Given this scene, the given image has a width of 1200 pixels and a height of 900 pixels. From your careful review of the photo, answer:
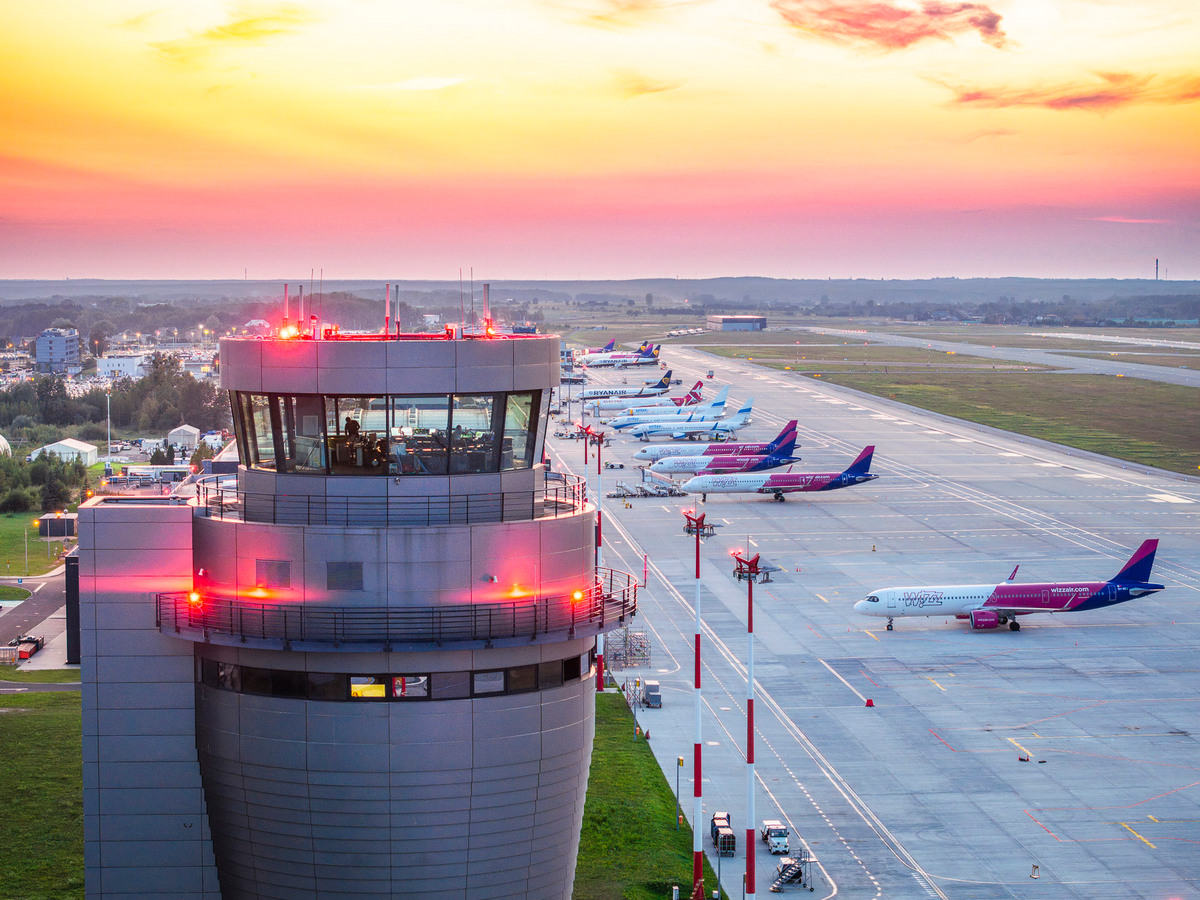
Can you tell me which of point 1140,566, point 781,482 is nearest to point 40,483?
point 781,482

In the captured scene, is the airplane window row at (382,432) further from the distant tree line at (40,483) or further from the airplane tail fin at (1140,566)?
the distant tree line at (40,483)

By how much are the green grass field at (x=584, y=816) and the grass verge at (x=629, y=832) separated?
0.04 metres

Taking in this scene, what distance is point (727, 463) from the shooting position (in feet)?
453

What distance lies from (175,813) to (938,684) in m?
50.7

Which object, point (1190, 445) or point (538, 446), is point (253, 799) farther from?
point (1190, 445)

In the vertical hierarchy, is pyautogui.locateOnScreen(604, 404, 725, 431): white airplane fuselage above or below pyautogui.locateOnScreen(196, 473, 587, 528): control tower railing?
below

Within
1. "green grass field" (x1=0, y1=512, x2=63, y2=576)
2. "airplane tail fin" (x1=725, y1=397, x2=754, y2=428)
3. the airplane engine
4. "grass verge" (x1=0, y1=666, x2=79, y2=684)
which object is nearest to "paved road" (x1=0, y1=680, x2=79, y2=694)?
"grass verge" (x1=0, y1=666, x2=79, y2=684)

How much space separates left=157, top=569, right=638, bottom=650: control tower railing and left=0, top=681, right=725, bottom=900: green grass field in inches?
909

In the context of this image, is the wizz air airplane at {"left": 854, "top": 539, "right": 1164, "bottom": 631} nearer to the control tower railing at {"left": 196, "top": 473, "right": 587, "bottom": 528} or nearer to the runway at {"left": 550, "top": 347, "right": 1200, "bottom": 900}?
the runway at {"left": 550, "top": 347, "right": 1200, "bottom": 900}

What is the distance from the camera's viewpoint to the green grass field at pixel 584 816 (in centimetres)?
4694

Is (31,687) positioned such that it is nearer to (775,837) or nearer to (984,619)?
(775,837)

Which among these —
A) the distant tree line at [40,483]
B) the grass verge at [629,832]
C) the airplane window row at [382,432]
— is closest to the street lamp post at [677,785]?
the grass verge at [629,832]

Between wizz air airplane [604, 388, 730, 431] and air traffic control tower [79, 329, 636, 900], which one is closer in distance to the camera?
air traffic control tower [79, 329, 636, 900]

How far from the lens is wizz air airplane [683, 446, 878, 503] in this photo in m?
125
